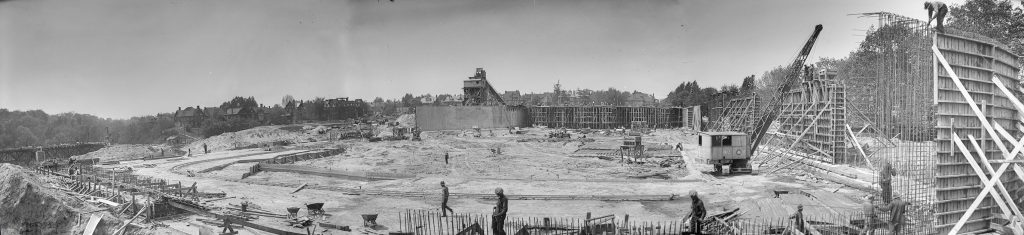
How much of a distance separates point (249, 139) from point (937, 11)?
195ft

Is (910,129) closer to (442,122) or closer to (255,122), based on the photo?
(442,122)

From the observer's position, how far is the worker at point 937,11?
8.62 metres

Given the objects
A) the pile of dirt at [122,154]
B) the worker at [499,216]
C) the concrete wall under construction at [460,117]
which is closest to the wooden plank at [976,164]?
the worker at [499,216]

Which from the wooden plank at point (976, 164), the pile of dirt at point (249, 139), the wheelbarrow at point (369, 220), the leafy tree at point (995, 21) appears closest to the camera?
the wooden plank at point (976, 164)

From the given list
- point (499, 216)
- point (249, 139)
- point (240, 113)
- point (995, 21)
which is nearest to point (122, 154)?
point (249, 139)

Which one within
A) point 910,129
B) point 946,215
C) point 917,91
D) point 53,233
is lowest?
point 53,233

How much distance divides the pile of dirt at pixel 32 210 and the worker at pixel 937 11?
60.1 ft

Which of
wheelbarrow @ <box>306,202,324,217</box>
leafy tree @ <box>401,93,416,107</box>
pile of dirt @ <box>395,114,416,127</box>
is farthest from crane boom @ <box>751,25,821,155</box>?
leafy tree @ <box>401,93,416,107</box>

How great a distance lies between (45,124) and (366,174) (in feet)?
104

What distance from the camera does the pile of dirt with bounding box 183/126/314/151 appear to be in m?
49.5

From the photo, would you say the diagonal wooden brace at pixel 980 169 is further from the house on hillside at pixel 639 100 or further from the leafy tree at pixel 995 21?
the house on hillside at pixel 639 100

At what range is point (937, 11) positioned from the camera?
8.67 m

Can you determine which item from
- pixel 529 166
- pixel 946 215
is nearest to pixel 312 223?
pixel 946 215

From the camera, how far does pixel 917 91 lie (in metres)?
10.6
